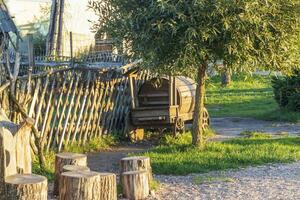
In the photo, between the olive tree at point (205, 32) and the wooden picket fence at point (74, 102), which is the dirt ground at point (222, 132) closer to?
the wooden picket fence at point (74, 102)

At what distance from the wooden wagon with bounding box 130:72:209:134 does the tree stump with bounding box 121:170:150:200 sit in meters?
5.05

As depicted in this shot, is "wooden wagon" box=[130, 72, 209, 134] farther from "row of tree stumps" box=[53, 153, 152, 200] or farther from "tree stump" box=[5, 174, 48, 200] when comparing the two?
"tree stump" box=[5, 174, 48, 200]

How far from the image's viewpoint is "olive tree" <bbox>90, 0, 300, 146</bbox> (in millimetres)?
9938

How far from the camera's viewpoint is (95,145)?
13062 millimetres

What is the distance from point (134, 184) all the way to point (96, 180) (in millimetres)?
1406

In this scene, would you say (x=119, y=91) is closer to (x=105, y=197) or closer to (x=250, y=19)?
(x=250, y=19)

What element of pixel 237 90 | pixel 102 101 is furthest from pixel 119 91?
pixel 237 90

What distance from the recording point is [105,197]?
7.40 meters

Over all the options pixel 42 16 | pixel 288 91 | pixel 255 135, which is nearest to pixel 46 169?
pixel 255 135

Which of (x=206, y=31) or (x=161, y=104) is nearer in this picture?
(x=206, y=31)

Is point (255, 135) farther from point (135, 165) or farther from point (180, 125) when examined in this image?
point (135, 165)

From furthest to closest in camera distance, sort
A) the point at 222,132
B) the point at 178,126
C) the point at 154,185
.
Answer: the point at 222,132 → the point at 178,126 → the point at 154,185

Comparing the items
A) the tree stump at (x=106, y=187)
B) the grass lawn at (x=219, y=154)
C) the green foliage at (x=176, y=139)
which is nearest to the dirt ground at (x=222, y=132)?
the green foliage at (x=176, y=139)

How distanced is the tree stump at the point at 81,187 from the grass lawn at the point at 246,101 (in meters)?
7.94
